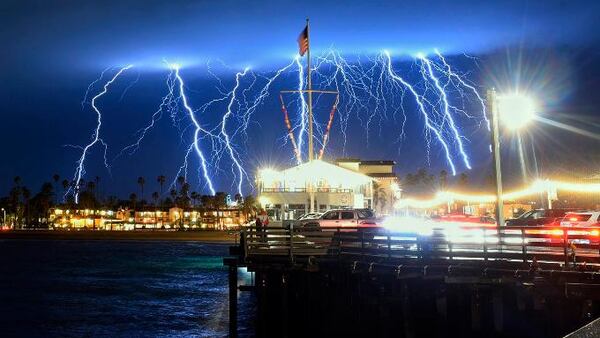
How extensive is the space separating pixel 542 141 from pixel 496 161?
43.9 meters

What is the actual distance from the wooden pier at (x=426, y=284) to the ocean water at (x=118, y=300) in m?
4.02

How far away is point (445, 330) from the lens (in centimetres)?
1738

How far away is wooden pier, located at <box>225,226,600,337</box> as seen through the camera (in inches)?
587

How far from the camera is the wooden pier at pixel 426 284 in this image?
1490 cm

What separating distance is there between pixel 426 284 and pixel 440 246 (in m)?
3.47

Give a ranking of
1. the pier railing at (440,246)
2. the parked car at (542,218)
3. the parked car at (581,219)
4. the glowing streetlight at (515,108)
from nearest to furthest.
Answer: the pier railing at (440,246), the glowing streetlight at (515,108), the parked car at (581,219), the parked car at (542,218)

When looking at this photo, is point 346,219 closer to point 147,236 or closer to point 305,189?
point 305,189

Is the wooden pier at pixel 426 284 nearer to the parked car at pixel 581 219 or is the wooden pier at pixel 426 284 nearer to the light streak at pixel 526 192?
the parked car at pixel 581 219

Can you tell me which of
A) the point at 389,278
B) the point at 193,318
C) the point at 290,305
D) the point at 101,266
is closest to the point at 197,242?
the point at 101,266

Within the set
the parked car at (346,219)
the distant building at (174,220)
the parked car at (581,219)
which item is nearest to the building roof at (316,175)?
the parked car at (346,219)

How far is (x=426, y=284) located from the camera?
58.4 ft

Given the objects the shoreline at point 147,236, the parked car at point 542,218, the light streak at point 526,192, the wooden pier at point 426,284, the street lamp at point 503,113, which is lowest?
the shoreline at point 147,236

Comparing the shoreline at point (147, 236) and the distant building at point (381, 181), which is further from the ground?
the distant building at point (381, 181)

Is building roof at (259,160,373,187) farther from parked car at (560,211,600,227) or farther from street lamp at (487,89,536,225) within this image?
street lamp at (487,89,536,225)
